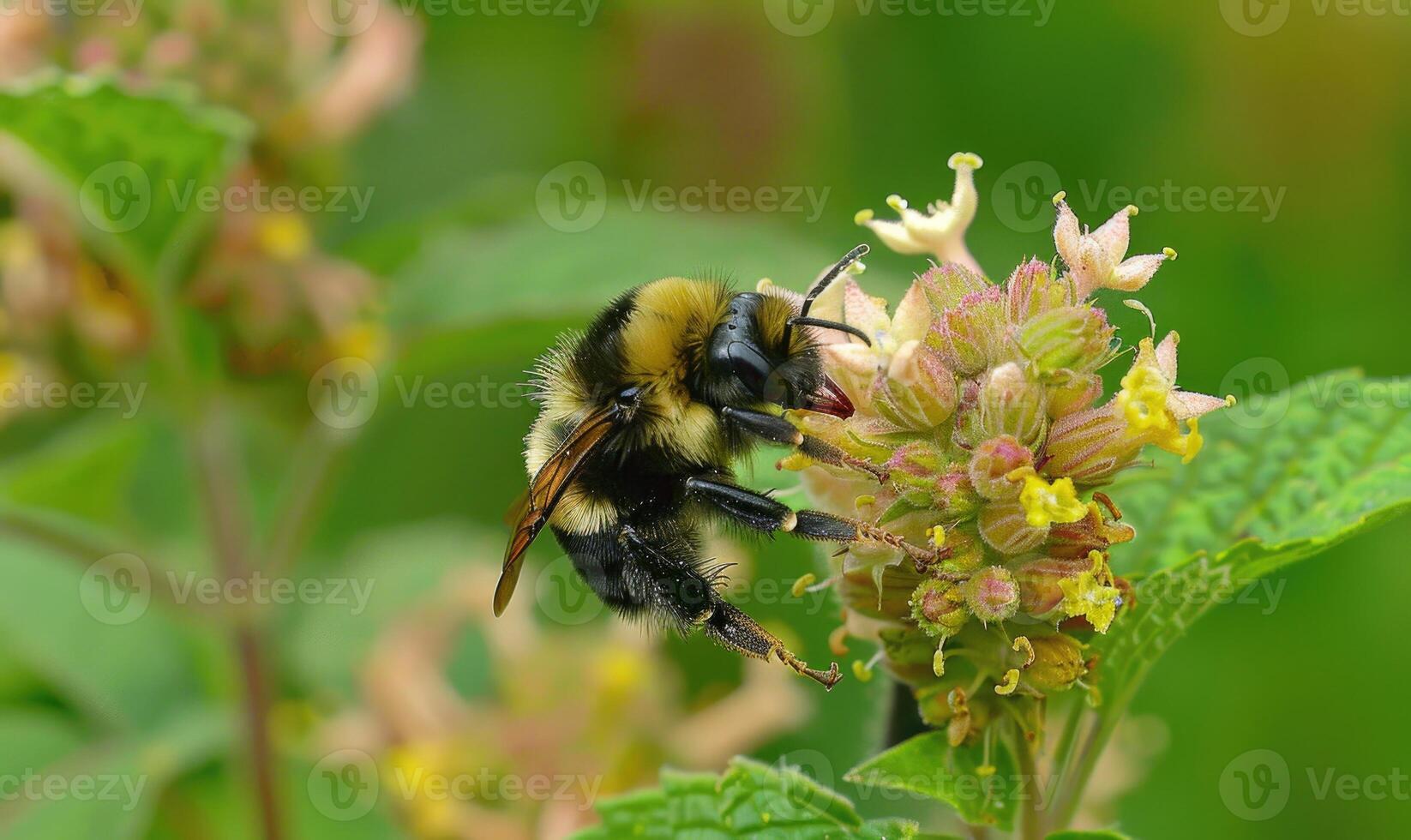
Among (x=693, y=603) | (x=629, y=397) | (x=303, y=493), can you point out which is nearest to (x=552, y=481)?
(x=629, y=397)

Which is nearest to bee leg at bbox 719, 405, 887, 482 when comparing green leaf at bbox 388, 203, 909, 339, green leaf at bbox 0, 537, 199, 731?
green leaf at bbox 388, 203, 909, 339

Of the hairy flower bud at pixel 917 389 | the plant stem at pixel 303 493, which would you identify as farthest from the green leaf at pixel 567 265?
the hairy flower bud at pixel 917 389

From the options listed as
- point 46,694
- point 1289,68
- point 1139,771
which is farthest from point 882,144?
point 46,694

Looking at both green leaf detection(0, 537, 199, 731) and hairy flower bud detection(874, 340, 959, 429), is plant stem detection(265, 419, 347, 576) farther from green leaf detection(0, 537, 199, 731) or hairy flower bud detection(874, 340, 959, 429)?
hairy flower bud detection(874, 340, 959, 429)

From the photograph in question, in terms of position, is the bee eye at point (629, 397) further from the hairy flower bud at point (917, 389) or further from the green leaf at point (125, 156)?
the green leaf at point (125, 156)

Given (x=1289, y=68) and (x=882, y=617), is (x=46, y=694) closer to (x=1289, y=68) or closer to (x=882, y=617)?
(x=882, y=617)

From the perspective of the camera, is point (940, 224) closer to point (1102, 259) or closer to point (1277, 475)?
point (1102, 259)
